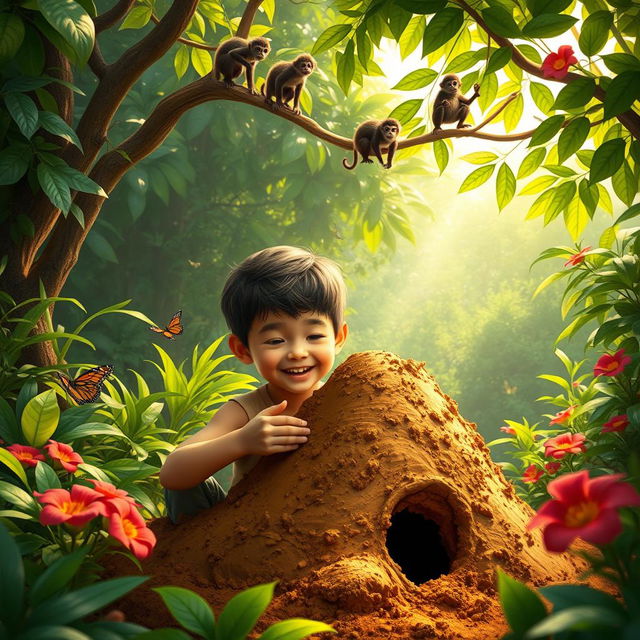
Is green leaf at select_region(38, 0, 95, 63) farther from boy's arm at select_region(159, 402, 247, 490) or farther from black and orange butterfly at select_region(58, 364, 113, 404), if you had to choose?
black and orange butterfly at select_region(58, 364, 113, 404)

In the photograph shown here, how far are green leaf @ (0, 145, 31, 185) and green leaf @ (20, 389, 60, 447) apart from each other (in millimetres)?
860

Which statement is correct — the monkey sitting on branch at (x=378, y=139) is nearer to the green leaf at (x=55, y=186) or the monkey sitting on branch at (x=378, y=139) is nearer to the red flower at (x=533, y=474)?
the green leaf at (x=55, y=186)

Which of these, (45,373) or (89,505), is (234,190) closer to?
(45,373)

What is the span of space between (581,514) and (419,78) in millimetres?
1867

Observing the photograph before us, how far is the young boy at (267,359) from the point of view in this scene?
1.74 metres

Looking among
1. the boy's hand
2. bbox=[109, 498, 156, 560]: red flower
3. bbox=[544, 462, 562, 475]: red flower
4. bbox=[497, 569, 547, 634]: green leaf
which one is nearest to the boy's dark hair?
the boy's hand

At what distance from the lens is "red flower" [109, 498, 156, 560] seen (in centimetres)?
120

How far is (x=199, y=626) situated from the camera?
972 mm

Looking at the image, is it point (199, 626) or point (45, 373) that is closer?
point (199, 626)

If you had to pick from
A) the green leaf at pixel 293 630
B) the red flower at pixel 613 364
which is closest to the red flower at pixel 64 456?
the green leaf at pixel 293 630

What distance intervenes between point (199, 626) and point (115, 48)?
8983 mm

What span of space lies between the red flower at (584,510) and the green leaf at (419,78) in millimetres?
1809

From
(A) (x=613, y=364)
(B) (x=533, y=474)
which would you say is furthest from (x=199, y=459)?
(B) (x=533, y=474)

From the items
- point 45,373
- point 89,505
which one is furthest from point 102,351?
point 89,505
